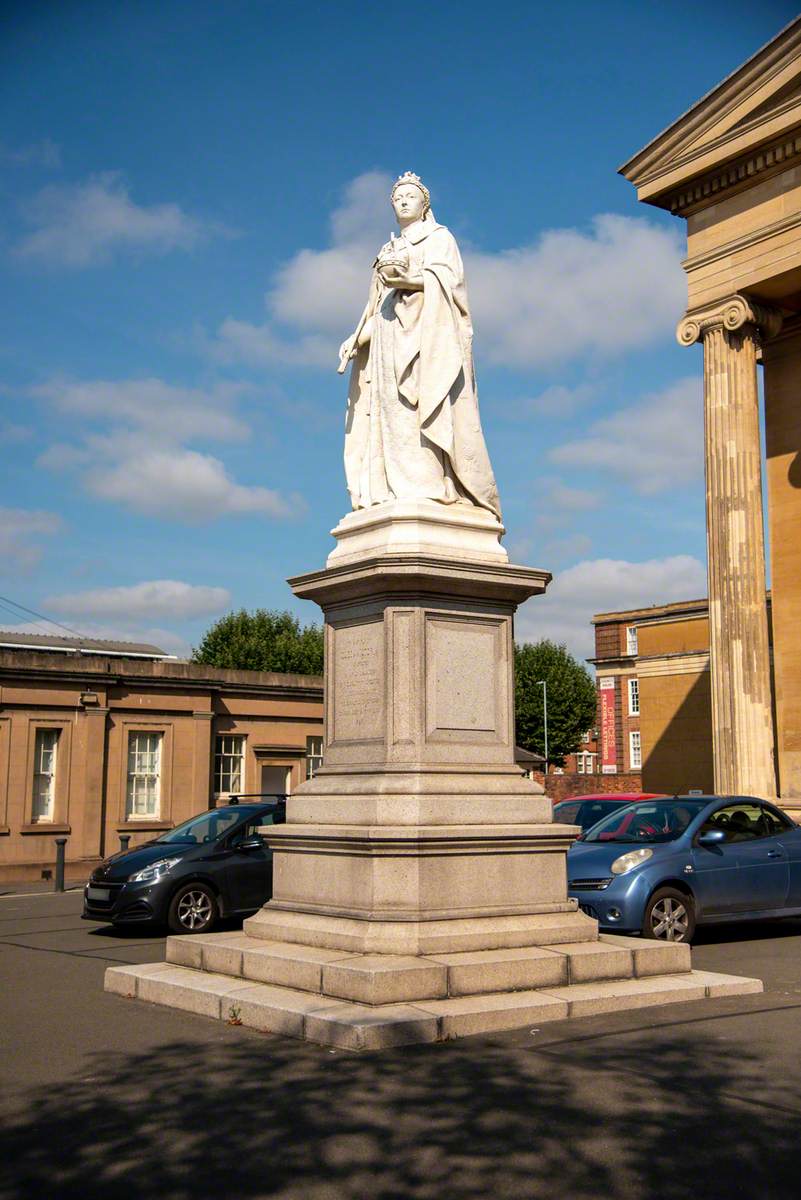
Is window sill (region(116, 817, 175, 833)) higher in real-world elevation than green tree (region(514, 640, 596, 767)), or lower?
lower

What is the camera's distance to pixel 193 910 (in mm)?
13922

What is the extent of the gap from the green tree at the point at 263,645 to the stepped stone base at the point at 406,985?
A: 2157 inches

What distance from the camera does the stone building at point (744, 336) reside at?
2509 centimetres

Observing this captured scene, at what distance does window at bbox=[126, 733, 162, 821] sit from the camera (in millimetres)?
30297

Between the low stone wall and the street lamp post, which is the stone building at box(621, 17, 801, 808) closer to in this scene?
the low stone wall

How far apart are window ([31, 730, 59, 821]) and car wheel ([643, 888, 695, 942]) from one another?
65.1ft

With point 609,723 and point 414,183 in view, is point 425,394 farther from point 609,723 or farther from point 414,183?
point 609,723

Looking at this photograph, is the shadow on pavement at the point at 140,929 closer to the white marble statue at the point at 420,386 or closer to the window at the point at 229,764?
the white marble statue at the point at 420,386

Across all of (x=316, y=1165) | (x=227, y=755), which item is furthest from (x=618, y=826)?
(x=227, y=755)

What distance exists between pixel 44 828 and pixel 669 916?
64.4ft

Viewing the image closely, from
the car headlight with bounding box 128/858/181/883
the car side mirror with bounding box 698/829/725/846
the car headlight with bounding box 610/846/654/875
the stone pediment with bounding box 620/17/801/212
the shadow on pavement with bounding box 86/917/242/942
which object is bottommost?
the shadow on pavement with bounding box 86/917/242/942

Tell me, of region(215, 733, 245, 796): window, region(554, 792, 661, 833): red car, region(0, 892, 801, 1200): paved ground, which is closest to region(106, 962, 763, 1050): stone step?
region(0, 892, 801, 1200): paved ground

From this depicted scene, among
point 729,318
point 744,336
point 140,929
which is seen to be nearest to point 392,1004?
point 140,929

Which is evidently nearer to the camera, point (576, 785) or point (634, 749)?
point (576, 785)
